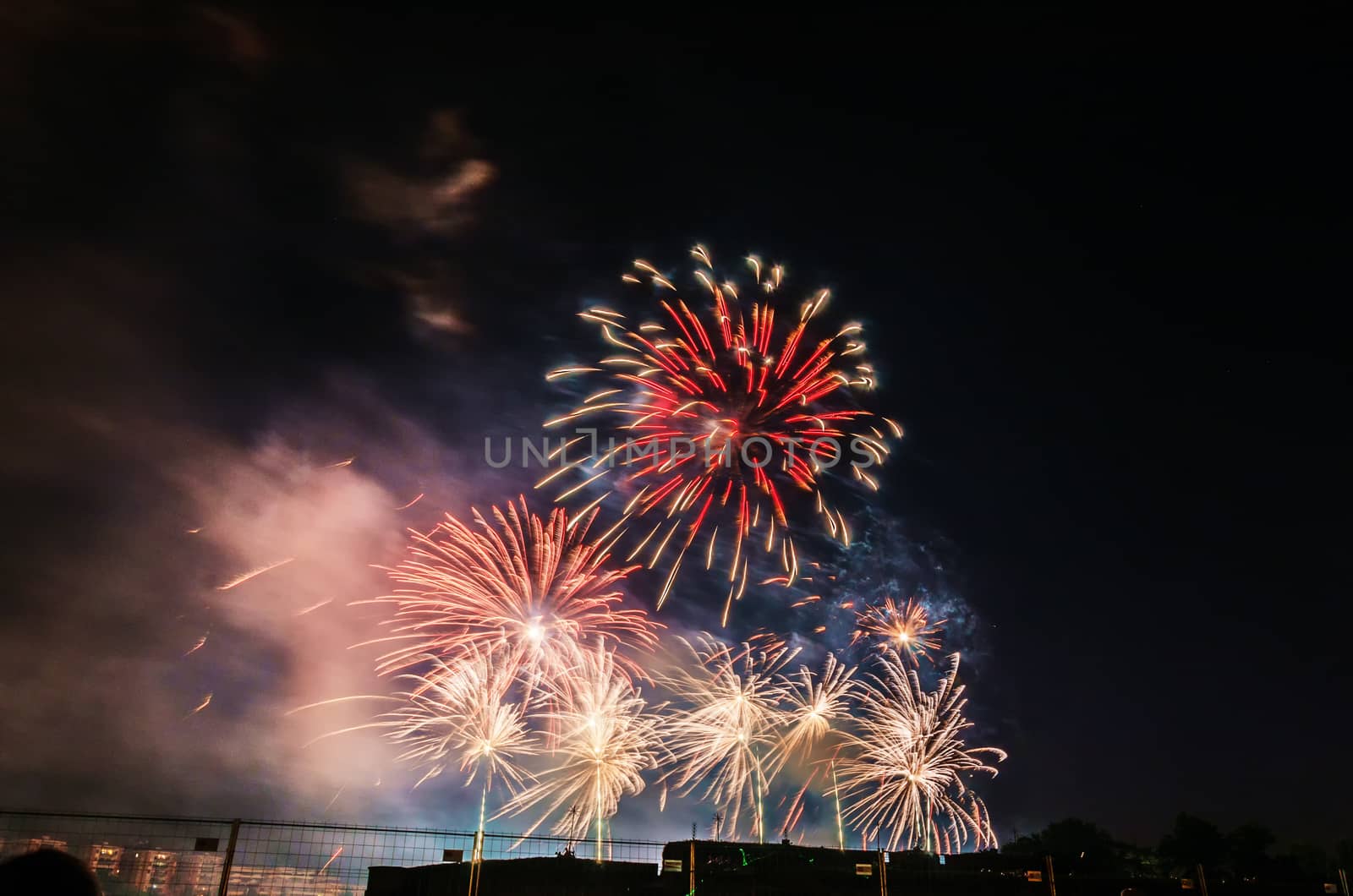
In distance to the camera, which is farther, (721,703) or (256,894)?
(721,703)

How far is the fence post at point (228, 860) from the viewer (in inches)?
471

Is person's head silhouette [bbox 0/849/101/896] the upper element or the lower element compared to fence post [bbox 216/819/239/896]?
upper

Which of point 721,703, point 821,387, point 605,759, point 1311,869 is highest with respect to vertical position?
point 821,387

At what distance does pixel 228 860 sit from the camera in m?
12.0

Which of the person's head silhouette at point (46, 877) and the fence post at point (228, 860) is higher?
the person's head silhouette at point (46, 877)

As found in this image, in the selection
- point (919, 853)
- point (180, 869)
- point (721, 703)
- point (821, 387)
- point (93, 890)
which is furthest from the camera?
point (919, 853)

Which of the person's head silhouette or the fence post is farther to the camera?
the fence post

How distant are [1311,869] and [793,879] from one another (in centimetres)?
6110

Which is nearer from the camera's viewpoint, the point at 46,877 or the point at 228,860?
the point at 46,877

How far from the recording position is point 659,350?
28.8m

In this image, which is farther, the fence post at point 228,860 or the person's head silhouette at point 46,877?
the fence post at point 228,860

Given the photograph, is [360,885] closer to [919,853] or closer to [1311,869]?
[919,853]

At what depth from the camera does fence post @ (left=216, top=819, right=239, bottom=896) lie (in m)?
12.0

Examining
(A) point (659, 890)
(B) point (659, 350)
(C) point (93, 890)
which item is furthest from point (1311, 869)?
(C) point (93, 890)
